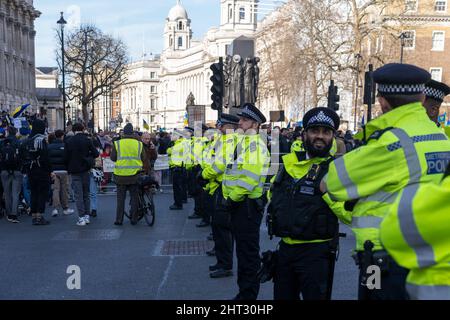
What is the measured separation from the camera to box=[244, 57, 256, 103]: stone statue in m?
18.7

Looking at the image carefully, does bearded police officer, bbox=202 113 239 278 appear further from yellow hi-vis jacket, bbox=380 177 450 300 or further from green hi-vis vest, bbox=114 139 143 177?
yellow hi-vis jacket, bbox=380 177 450 300

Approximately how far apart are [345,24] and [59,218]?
27772 millimetres

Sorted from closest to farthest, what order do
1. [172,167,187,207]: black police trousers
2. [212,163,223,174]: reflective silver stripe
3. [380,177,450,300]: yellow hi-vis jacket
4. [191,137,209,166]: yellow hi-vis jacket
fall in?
1. [380,177,450,300]: yellow hi-vis jacket
2. [212,163,223,174]: reflective silver stripe
3. [191,137,209,166]: yellow hi-vis jacket
4. [172,167,187,207]: black police trousers

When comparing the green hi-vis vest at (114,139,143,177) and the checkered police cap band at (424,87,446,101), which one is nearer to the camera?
the checkered police cap band at (424,87,446,101)

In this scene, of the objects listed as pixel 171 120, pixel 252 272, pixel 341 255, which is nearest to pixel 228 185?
pixel 252 272

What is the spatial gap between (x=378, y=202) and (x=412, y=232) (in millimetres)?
1149

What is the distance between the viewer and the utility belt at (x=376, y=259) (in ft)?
10.2

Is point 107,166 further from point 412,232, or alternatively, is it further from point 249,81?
point 412,232

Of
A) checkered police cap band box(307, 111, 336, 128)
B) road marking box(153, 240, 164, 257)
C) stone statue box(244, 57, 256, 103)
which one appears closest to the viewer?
checkered police cap band box(307, 111, 336, 128)

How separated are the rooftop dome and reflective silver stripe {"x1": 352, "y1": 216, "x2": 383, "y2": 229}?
17437 cm

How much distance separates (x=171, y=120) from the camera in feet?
557

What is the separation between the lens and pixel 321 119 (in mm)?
4426

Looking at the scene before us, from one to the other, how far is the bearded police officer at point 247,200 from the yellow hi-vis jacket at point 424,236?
413cm

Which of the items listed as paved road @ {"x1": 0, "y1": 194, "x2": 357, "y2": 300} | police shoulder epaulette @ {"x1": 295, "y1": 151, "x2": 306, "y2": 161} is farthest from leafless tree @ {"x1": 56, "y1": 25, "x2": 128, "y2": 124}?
police shoulder epaulette @ {"x1": 295, "y1": 151, "x2": 306, "y2": 161}
